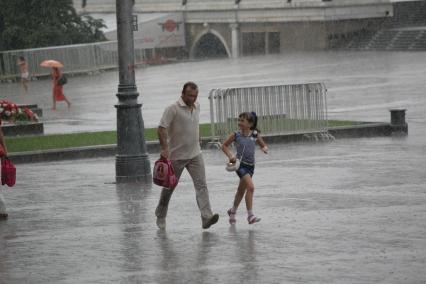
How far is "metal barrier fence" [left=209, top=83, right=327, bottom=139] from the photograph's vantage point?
25.2 meters

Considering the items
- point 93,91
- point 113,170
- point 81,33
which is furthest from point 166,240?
point 81,33

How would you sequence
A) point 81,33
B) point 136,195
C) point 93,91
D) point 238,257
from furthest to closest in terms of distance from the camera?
1. point 81,33
2. point 93,91
3. point 136,195
4. point 238,257

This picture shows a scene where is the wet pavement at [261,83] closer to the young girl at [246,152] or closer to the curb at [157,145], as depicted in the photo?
the curb at [157,145]

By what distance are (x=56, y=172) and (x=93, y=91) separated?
25.6 meters

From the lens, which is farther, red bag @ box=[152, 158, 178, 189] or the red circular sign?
the red circular sign

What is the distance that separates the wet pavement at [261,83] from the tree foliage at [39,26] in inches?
222

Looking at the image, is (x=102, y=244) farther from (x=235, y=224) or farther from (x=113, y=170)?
(x=113, y=170)

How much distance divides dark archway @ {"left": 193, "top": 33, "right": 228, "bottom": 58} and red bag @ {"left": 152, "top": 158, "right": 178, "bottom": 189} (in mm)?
63812

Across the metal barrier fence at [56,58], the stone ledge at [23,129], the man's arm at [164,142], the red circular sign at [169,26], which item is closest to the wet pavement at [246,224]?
the man's arm at [164,142]

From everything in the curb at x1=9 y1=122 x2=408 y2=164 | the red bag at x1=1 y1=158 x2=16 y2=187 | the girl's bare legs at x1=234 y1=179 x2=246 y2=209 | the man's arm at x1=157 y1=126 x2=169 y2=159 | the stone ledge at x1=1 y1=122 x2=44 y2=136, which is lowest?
the curb at x1=9 y1=122 x2=408 y2=164

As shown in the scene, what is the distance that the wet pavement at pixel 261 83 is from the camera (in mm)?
32469

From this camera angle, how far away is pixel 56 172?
69.1 feet

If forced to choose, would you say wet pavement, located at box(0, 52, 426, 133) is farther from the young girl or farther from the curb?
the young girl

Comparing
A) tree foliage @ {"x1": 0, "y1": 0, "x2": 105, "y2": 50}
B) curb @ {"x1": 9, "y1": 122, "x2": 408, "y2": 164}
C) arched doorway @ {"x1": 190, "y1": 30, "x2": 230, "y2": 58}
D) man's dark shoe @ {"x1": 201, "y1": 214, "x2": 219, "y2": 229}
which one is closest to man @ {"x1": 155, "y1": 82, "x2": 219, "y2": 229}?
man's dark shoe @ {"x1": 201, "y1": 214, "x2": 219, "y2": 229}
